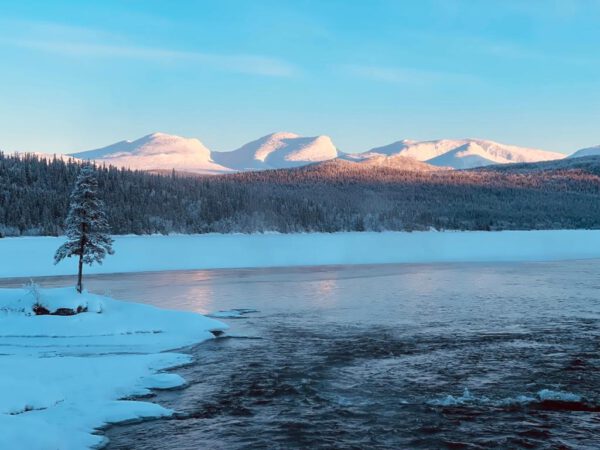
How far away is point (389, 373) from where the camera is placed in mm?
20125

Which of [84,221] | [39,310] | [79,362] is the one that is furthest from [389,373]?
[84,221]

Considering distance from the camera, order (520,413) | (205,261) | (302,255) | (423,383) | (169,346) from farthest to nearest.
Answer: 1. (302,255)
2. (205,261)
3. (169,346)
4. (423,383)
5. (520,413)

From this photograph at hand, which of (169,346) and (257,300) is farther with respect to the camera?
(257,300)

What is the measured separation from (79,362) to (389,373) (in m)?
10.4

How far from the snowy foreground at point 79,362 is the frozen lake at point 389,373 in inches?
42.0

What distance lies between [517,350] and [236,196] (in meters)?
159

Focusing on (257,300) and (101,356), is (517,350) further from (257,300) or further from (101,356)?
(257,300)

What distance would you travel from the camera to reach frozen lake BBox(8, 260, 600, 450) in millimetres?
14422

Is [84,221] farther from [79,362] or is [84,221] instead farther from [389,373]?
[389,373]

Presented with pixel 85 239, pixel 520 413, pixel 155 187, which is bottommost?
pixel 520 413

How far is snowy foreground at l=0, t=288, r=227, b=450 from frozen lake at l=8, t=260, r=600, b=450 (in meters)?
1.07

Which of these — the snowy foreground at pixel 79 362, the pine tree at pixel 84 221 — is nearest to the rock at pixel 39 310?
the snowy foreground at pixel 79 362

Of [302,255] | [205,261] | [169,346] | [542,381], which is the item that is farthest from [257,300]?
[302,255]

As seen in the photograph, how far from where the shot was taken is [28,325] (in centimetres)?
2772
